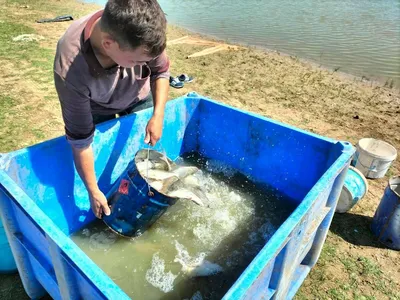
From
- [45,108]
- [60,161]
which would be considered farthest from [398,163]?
[45,108]

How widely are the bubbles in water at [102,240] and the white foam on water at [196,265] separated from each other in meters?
0.44

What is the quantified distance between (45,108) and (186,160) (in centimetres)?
232

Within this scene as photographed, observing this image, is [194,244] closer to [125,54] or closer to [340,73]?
[125,54]

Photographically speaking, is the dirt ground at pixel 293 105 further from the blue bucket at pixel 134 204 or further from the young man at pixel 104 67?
the young man at pixel 104 67

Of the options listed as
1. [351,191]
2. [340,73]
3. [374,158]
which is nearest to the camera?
[351,191]

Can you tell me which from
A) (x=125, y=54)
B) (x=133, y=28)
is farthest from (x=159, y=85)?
(x=133, y=28)

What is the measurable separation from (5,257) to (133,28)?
1.69 m

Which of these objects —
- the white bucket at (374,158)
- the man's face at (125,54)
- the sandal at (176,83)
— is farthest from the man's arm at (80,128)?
the sandal at (176,83)

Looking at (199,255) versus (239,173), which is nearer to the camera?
(199,255)

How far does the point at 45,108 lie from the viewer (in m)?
4.28

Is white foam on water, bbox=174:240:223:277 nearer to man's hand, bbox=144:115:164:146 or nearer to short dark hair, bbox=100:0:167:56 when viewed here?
man's hand, bbox=144:115:164:146

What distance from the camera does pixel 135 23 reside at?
135 cm

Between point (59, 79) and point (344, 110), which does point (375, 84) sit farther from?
point (59, 79)

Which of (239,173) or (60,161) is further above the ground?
(60,161)
